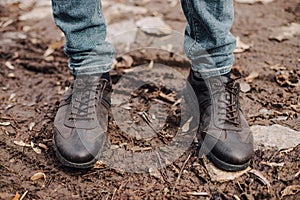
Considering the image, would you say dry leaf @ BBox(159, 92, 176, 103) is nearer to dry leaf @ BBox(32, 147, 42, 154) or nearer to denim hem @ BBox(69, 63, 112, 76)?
denim hem @ BBox(69, 63, 112, 76)

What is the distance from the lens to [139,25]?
7.86 feet

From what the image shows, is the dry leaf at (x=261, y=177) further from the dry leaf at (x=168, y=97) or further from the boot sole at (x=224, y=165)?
the dry leaf at (x=168, y=97)

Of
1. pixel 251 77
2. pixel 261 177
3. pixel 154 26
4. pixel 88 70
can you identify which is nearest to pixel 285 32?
pixel 251 77

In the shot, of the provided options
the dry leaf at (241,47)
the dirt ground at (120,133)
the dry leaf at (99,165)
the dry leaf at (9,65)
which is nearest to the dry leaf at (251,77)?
the dirt ground at (120,133)

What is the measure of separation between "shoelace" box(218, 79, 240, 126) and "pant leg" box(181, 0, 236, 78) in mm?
65

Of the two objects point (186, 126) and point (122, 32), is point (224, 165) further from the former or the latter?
point (122, 32)

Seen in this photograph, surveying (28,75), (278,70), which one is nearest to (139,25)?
(28,75)

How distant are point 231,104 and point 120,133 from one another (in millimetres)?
474

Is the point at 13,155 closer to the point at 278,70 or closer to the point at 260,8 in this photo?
the point at 278,70

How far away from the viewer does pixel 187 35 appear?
1518 millimetres

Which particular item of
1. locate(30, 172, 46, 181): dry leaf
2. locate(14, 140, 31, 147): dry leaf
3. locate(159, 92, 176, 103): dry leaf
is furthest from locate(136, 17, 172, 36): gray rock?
locate(30, 172, 46, 181): dry leaf

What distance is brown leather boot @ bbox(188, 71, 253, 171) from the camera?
1363 mm

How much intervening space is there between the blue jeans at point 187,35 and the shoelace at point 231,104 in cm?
7

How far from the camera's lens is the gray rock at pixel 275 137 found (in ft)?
4.94
